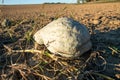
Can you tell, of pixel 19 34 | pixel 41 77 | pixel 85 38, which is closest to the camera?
pixel 41 77

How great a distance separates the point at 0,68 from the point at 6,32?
1.27 m

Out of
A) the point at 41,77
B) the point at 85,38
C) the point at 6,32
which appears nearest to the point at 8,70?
the point at 41,77

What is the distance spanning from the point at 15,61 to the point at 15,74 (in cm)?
32

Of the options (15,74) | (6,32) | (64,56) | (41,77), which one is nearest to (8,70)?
(15,74)

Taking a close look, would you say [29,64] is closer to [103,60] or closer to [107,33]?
[103,60]

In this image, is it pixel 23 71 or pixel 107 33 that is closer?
pixel 23 71

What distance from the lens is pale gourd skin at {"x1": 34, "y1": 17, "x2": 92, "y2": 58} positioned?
3.78m

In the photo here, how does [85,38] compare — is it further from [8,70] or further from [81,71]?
[8,70]

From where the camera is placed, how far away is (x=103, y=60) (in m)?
4.06

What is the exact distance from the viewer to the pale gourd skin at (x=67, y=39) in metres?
3.78

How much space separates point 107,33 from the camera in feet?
16.7

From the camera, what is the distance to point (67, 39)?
149 inches

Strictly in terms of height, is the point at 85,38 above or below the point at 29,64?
above

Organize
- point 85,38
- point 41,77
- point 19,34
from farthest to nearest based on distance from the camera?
point 19,34 < point 85,38 < point 41,77
